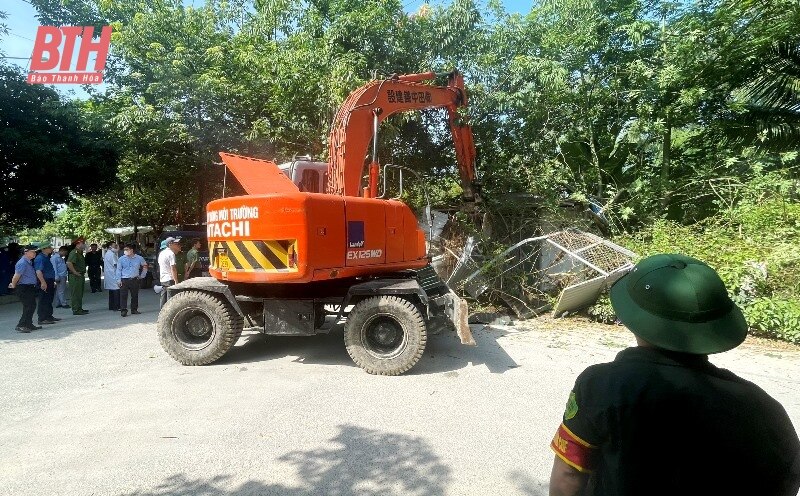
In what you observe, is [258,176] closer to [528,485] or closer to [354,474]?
[354,474]

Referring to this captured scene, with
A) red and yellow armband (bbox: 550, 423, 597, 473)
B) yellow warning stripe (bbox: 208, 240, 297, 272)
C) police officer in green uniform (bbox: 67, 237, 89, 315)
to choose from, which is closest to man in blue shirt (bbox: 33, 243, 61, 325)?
police officer in green uniform (bbox: 67, 237, 89, 315)

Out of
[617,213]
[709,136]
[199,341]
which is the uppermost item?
[709,136]

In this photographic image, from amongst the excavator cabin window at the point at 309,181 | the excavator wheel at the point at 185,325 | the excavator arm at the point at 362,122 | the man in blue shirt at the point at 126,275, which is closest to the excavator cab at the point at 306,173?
the excavator cabin window at the point at 309,181

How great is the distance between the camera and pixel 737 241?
7465 mm

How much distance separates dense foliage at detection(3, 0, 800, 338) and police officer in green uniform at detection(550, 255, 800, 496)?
6840 mm

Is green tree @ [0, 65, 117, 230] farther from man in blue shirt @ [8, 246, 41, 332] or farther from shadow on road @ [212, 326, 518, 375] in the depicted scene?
shadow on road @ [212, 326, 518, 375]

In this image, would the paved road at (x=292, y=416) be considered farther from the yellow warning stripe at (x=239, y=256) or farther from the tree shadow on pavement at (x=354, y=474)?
the yellow warning stripe at (x=239, y=256)

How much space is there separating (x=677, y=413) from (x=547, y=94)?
9.34 metres

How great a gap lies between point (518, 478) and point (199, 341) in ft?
13.2

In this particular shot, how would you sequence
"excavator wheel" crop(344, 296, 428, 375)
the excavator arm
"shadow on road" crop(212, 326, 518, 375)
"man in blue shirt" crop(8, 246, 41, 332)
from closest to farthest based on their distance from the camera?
"excavator wheel" crop(344, 296, 428, 375), "shadow on road" crop(212, 326, 518, 375), the excavator arm, "man in blue shirt" crop(8, 246, 41, 332)

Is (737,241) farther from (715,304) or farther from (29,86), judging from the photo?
(29,86)

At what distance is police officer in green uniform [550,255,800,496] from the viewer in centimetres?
114

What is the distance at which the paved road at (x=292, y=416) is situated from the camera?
306 cm

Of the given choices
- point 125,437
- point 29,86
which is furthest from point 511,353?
point 29,86
